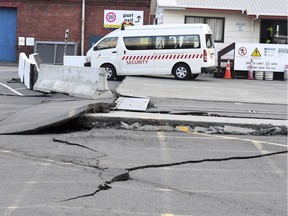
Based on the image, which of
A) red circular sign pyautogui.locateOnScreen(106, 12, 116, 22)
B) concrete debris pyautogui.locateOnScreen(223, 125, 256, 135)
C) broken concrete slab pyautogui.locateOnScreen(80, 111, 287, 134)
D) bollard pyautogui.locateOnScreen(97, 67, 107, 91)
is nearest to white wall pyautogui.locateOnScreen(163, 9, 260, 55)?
red circular sign pyautogui.locateOnScreen(106, 12, 116, 22)

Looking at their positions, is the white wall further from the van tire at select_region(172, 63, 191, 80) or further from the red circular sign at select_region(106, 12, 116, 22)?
the van tire at select_region(172, 63, 191, 80)

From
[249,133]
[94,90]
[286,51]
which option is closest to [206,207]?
[249,133]

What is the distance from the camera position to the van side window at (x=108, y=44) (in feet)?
65.6

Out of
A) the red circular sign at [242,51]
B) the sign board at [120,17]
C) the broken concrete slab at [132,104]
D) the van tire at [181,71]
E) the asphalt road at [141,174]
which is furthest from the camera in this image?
the sign board at [120,17]

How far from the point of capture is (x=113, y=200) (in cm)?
505

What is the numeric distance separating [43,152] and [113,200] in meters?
2.20

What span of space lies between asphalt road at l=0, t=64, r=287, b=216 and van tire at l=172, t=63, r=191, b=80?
37.6ft

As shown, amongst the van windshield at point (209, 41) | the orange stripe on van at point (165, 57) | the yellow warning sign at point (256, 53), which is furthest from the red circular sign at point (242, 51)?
the orange stripe on van at point (165, 57)

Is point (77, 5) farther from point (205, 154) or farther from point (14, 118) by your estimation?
point (205, 154)

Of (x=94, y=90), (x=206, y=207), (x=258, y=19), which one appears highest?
(x=258, y=19)

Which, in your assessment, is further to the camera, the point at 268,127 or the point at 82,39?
the point at 82,39

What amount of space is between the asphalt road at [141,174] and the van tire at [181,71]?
11.4 meters

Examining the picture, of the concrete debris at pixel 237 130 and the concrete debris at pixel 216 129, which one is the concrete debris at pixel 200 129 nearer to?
the concrete debris at pixel 216 129

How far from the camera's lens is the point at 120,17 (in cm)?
2969
